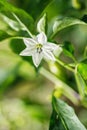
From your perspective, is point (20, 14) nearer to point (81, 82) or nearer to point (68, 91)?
point (81, 82)

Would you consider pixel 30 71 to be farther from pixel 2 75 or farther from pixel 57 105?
pixel 57 105

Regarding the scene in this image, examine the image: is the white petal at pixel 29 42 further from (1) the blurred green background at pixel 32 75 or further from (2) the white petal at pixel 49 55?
(1) the blurred green background at pixel 32 75

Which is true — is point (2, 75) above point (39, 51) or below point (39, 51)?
below

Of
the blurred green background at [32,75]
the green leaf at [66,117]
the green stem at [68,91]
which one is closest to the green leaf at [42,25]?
the green leaf at [66,117]

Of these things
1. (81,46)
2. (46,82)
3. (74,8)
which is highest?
(74,8)

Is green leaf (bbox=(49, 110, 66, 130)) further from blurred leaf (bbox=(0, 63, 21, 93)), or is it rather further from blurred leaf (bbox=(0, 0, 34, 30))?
blurred leaf (bbox=(0, 63, 21, 93))

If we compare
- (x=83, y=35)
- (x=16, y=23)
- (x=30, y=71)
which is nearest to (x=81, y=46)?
(x=83, y=35)

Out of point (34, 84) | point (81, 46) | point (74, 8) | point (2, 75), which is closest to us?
point (74, 8)
